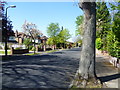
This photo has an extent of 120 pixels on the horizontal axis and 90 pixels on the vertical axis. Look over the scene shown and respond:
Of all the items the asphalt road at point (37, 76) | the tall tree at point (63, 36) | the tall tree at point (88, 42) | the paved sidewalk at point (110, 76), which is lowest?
the paved sidewalk at point (110, 76)

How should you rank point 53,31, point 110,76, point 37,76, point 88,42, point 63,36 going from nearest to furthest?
point 88,42, point 37,76, point 110,76, point 53,31, point 63,36

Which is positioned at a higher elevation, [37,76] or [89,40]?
[89,40]

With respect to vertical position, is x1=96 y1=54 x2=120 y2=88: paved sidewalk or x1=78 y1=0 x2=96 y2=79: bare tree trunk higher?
x1=78 y1=0 x2=96 y2=79: bare tree trunk

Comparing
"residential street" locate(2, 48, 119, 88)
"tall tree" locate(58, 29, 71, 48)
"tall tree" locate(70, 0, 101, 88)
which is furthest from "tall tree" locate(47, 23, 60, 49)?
"tall tree" locate(70, 0, 101, 88)

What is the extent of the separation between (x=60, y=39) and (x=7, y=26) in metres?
42.3

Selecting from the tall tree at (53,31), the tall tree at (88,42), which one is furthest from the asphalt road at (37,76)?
the tall tree at (53,31)

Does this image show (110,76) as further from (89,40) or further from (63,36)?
(63,36)

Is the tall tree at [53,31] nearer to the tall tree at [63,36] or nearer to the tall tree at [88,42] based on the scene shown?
the tall tree at [63,36]

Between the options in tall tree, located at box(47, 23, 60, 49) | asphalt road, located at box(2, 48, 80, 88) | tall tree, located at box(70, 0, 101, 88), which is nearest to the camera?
asphalt road, located at box(2, 48, 80, 88)

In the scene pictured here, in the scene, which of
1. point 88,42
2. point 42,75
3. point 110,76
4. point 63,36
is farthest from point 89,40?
point 63,36

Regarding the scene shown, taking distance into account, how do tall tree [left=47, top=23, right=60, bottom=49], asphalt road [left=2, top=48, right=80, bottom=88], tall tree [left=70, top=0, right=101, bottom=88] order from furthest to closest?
tall tree [left=47, top=23, right=60, bottom=49], tall tree [left=70, top=0, right=101, bottom=88], asphalt road [left=2, top=48, right=80, bottom=88]

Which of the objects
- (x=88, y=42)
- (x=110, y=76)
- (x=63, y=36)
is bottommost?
(x=110, y=76)

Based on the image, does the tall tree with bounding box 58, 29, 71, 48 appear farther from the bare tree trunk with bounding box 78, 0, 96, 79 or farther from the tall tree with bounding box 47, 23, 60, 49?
the bare tree trunk with bounding box 78, 0, 96, 79

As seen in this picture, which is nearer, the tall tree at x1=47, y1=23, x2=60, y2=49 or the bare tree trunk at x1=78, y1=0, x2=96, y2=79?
the bare tree trunk at x1=78, y1=0, x2=96, y2=79
